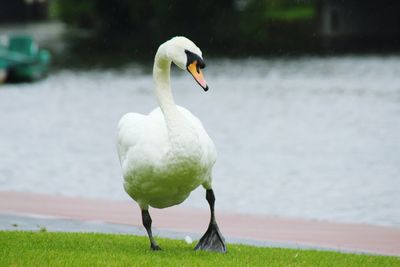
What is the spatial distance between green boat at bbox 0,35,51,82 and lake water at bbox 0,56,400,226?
586mm

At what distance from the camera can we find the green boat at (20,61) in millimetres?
41844

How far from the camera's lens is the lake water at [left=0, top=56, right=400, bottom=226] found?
59.1 ft

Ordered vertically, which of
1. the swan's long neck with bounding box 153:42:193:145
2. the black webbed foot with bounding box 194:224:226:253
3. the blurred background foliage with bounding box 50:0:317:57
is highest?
the swan's long neck with bounding box 153:42:193:145

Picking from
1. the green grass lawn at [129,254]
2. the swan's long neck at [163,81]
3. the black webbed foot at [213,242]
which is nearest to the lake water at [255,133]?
the green grass lawn at [129,254]

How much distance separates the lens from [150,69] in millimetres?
49750

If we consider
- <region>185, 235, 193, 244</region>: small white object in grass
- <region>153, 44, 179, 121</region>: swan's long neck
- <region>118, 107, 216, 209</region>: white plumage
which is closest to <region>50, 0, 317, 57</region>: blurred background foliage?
<region>185, 235, 193, 244</region>: small white object in grass

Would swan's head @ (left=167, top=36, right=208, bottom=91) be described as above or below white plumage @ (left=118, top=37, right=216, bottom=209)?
above

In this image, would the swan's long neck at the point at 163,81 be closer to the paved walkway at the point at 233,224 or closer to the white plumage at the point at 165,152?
the white plumage at the point at 165,152

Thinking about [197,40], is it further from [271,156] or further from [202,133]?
[202,133]

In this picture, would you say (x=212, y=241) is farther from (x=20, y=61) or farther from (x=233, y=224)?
(x=20, y=61)

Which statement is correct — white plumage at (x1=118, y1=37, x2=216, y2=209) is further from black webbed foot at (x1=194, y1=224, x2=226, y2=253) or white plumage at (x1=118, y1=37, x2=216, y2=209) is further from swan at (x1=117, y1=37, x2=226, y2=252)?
black webbed foot at (x1=194, y1=224, x2=226, y2=253)

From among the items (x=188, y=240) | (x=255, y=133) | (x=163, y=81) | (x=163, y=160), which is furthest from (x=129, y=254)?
(x=255, y=133)

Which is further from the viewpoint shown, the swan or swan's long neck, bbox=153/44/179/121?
swan's long neck, bbox=153/44/179/121

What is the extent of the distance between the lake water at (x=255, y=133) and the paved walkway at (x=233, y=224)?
7.75 feet
